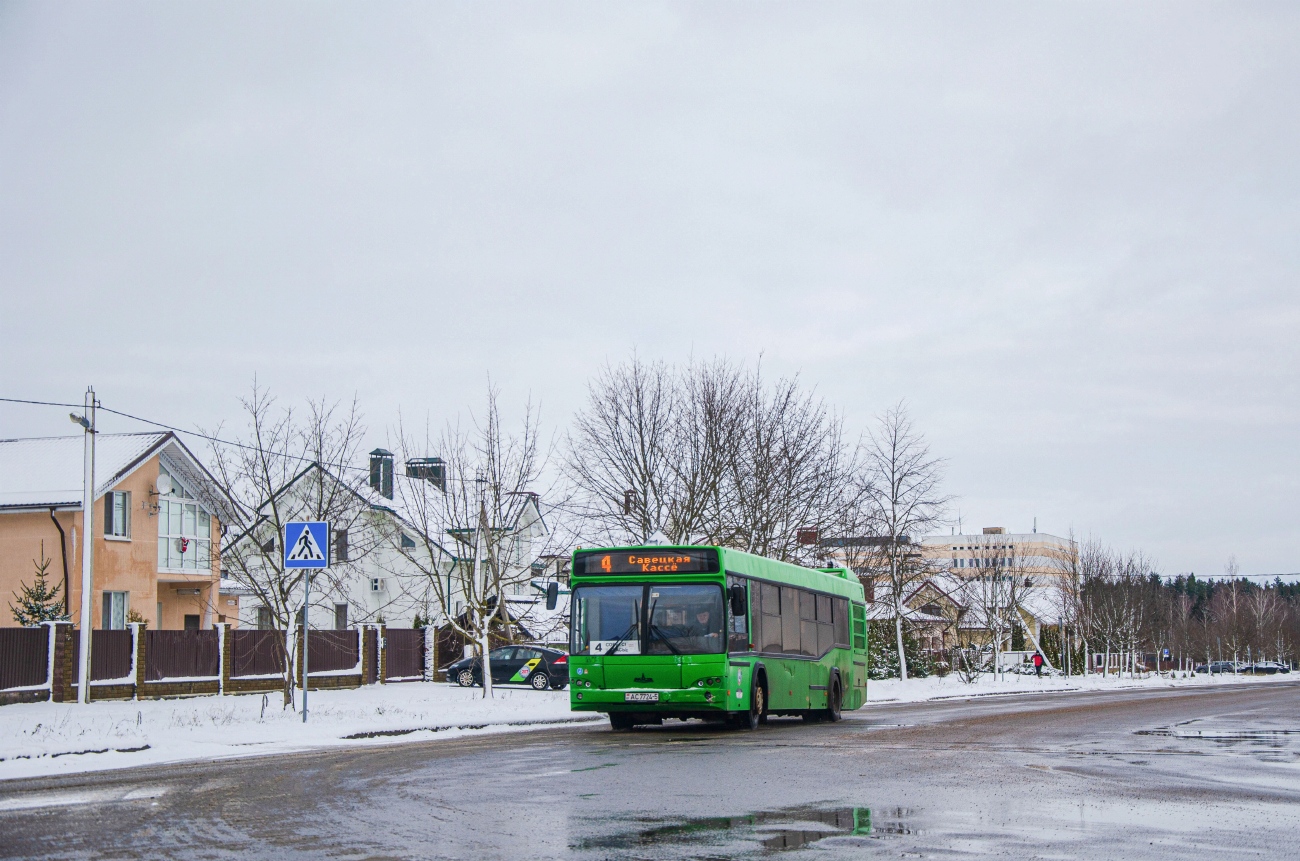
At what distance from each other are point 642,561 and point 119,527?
2632 cm

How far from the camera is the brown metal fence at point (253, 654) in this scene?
1470 inches

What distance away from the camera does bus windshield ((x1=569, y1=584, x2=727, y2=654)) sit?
69.0 feet

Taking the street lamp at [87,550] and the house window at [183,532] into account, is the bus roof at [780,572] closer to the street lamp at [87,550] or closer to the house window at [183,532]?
the street lamp at [87,550]

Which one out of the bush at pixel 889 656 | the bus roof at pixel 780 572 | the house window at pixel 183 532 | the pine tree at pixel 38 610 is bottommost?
the bush at pixel 889 656

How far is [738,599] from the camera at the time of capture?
69.1ft

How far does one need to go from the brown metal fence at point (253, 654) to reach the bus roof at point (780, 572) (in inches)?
658

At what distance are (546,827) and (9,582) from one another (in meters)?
35.8

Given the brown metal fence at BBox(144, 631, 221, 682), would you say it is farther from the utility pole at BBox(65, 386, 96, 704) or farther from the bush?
the bush

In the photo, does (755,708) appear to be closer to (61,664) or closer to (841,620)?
(841,620)

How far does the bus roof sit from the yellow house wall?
A: 21053 millimetres

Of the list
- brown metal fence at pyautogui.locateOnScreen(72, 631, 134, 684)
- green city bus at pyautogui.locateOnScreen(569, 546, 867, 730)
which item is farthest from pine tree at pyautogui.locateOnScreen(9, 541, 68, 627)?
green city bus at pyautogui.locateOnScreen(569, 546, 867, 730)

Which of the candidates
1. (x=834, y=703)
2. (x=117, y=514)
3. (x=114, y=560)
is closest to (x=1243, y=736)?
(x=834, y=703)

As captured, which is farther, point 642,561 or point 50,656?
point 50,656

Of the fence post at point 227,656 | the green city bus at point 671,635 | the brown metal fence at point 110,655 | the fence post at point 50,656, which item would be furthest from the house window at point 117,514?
the green city bus at point 671,635
